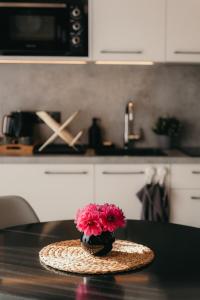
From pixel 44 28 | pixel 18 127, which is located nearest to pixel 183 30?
pixel 44 28

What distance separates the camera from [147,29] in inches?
140

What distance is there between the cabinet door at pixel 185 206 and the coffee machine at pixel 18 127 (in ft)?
3.90

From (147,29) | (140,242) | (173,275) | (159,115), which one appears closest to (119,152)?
(159,115)

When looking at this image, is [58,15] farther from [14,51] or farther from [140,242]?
[140,242]

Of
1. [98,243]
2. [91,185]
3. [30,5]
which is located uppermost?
[30,5]

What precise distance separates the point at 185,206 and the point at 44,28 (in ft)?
5.24

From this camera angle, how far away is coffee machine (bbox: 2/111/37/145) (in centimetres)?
370

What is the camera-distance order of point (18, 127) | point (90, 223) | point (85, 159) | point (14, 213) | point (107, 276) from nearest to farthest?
1. point (107, 276)
2. point (90, 223)
3. point (14, 213)
4. point (85, 159)
5. point (18, 127)

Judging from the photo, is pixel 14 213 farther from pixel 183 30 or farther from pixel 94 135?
pixel 183 30

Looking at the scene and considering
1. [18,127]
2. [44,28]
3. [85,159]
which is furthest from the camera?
[18,127]

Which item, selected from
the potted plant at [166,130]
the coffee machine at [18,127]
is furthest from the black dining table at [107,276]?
the potted plant at [166,130]

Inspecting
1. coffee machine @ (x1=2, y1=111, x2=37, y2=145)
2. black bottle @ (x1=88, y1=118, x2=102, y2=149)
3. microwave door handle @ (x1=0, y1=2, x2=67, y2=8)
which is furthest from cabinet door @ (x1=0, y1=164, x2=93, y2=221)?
microwave door handle @ (x1=0, y1=2, x2=67, y2=8)

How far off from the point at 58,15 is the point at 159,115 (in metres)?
1.13

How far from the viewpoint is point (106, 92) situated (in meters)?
3.96
